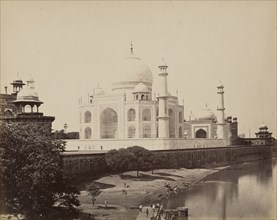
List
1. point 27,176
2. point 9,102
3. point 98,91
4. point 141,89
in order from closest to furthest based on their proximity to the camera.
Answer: point 27,176
point 9,102
point 141,89
point 98,91

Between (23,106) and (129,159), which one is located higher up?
(23,106)

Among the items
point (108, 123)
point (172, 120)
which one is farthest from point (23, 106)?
point (172, 120)

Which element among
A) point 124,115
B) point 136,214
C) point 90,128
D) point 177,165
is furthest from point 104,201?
point 90,128

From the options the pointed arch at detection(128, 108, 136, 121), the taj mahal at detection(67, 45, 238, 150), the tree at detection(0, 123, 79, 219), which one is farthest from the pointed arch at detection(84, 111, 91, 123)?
the tree at detection(0, 123, 79, 219)

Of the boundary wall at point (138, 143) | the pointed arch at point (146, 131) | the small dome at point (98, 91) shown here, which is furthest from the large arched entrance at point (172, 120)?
the small dome at point (98, 91)

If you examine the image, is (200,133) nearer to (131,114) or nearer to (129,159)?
(131,114)

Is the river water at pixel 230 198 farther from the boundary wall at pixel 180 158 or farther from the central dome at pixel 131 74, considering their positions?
the central dome at pixel 131 74

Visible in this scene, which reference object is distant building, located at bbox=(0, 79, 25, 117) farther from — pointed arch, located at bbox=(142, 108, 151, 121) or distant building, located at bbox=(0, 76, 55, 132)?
pointed arch, located at bbox=(142, 108, 151, 121)
